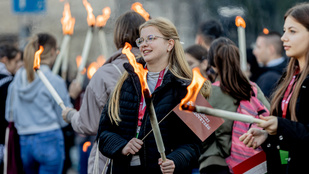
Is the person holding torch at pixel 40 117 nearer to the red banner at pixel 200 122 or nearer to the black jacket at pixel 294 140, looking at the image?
the red banner at pixel 200 122

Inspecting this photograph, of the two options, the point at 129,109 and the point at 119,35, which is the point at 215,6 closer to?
the point at 119,35

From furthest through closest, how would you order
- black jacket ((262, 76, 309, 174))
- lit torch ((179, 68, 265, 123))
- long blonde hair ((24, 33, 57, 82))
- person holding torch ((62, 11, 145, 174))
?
long blonde hair ((24, 33, 57, 82))
person holding torch ((62, 11, 145, 174))
black jacket ((262, 76, 309, 174))
lit torch ((179, 68, 265, 123))

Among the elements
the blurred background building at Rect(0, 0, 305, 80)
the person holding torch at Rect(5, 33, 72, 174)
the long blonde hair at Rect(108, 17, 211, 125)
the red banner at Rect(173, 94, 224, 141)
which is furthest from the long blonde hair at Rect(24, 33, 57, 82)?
the blurred background building at Rect(0, 0, 305, 80)

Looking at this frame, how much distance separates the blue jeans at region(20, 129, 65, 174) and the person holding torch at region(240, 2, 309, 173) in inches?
114

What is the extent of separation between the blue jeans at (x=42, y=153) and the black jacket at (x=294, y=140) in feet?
9.68

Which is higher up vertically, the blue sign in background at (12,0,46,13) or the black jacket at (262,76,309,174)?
the blue sign in background at (12,0,46,13)

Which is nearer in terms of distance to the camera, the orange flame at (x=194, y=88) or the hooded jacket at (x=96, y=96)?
the orange flame at (x=194, y=88)

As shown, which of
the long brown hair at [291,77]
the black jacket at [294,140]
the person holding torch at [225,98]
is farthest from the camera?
the person holding torch at [225,98]

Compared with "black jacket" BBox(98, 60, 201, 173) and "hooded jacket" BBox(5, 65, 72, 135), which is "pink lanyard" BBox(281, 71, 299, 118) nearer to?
"black jacket" BBox(98, 60, 201, 173)

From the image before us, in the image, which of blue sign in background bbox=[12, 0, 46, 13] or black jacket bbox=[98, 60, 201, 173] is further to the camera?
blue sign in background bbox=[12, 0, 46, 13]

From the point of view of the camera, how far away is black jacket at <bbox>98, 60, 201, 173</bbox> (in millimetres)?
3129

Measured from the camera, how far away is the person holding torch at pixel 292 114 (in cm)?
258

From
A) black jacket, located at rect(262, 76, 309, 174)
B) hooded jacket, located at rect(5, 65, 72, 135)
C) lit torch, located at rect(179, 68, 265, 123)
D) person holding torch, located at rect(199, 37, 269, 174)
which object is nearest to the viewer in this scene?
lit torch, located at rect(179, 68, 265, 123)

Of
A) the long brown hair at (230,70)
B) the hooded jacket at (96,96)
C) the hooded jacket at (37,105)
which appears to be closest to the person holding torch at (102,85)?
the hooded jacket at (96,96)
